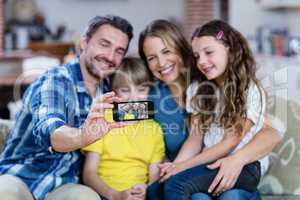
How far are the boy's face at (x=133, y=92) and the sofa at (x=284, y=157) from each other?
488 millimetres

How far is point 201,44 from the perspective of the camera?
180cm

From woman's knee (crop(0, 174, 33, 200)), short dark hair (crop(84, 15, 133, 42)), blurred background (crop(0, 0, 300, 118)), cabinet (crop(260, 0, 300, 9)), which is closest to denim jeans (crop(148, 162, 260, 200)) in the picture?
woman's knee (crop(0, 174, 33, 200))

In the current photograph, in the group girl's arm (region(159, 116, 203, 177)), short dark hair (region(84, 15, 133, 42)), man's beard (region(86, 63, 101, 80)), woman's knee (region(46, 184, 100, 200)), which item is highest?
short dark hair (region(84, 15, 133, 42))

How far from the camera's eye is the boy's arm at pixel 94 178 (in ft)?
5.75

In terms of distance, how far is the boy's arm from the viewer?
1752mm

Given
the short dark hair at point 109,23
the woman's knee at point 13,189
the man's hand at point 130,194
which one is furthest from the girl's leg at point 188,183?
the short dark hair at point 109,23

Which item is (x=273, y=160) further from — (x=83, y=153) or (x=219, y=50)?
(x=83, y=153)

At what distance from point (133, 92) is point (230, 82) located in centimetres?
36

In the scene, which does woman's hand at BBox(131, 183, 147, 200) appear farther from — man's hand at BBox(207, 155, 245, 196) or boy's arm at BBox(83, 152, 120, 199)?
man's hand at BBox(207, 155, 245, 196)

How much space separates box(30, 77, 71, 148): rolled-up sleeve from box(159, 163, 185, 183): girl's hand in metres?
0.41

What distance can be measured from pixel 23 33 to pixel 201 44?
4.19m

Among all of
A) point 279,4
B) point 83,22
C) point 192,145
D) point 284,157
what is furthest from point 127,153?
point 83,22

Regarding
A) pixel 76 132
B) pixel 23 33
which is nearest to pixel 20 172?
pixel 76 132

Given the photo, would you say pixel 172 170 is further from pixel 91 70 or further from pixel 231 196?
pixel 91 70
